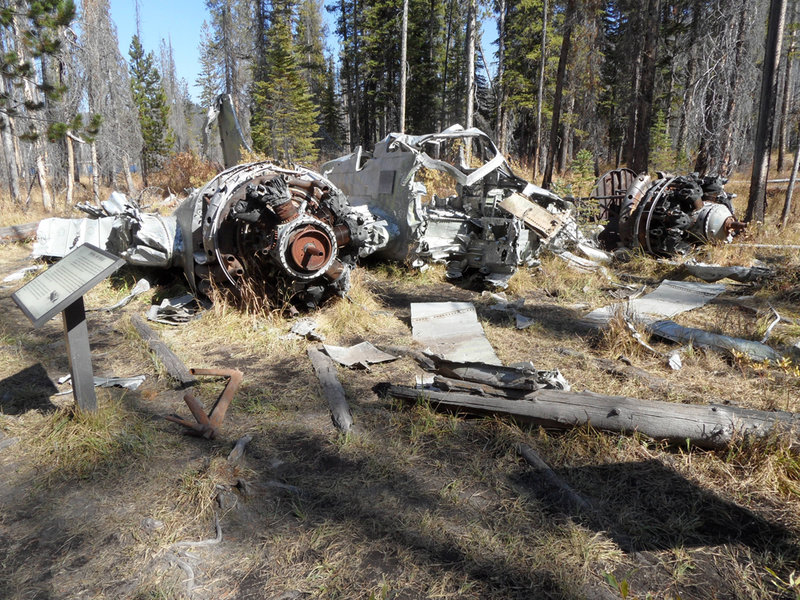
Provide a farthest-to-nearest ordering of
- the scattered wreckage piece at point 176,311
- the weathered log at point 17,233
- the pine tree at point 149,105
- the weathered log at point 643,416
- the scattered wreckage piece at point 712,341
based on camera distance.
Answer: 1. the pine tree at point 149,105
2. the weathered log at point 17,233
3. the scattered wreckage piece at point 176,311
4. the scattered wreckage piece at point 712,341
5. the weathered log at point 643,416

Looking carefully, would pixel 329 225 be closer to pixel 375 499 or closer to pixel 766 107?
pixel 375 499

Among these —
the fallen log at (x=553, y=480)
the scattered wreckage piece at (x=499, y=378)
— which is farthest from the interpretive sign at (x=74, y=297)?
the fallen log at (x=553, y=480)

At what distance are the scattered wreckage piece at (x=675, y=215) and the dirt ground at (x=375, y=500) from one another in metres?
4.48

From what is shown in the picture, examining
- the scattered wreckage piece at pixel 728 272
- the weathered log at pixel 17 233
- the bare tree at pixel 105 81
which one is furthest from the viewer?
the bare tree at pixel 105 81

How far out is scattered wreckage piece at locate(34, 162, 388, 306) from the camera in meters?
5.01

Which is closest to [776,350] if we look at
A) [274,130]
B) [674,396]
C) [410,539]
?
[674,396]

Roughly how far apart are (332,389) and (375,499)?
53.0 inches

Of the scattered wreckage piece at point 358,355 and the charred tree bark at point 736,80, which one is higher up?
the charred tree bark at point 736,80

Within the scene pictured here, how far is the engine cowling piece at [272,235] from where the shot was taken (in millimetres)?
5004

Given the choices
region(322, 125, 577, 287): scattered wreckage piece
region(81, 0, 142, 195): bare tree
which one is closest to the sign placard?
region(322, 125, 577, 287): scattered wreckage piece

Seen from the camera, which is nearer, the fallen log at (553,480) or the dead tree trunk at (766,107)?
the fallen log at (553,480)

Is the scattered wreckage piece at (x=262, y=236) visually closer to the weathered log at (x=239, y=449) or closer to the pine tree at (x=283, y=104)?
the weathered log at (x=239, y=449)

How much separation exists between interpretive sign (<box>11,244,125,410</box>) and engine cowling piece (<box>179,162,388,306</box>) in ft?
6.83

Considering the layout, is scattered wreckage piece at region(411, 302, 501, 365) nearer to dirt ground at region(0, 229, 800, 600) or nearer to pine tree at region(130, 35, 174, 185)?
dirt ground at region(0, 229, 800, 600)
